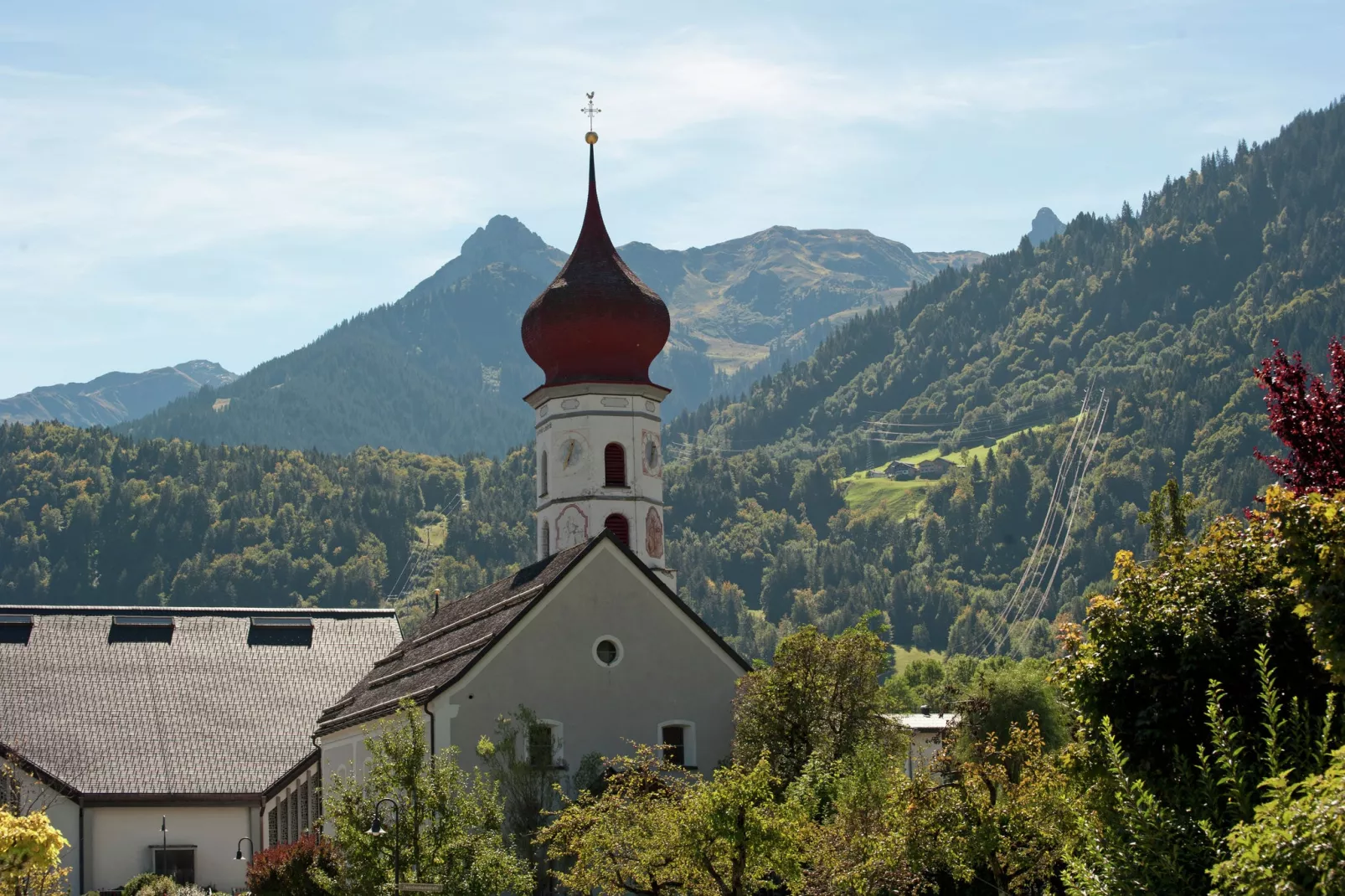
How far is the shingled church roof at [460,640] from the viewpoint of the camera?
142 feet

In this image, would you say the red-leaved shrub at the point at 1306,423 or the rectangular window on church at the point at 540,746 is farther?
the rectangular window on church at the point at 540,746

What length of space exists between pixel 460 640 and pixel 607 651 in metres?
4.29

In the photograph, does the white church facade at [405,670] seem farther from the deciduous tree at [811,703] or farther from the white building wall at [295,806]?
the deciduous tree at [811,703]

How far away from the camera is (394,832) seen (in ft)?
105

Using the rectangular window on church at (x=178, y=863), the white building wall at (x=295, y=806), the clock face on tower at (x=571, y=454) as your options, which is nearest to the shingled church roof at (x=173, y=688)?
the white building wall at (x=295, y=806)

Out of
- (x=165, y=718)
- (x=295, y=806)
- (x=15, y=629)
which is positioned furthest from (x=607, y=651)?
(x=15, y=629)

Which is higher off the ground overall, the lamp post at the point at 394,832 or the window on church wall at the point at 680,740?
the window on church wall at the point at 680,740

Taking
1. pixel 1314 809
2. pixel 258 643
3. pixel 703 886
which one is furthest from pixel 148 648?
pixel 1314 809

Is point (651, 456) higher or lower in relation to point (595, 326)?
lower

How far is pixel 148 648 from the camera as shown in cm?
6419

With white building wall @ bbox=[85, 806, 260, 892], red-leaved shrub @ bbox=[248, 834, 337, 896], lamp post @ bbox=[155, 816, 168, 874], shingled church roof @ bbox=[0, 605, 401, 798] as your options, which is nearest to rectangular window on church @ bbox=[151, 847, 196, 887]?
lamp post @ bbox=[155, 816, 168, 874]

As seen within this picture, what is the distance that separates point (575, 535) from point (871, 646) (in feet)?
44.3

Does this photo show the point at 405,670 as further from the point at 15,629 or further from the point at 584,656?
the point at 15,629

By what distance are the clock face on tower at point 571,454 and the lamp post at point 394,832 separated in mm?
22476
